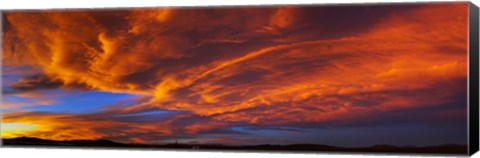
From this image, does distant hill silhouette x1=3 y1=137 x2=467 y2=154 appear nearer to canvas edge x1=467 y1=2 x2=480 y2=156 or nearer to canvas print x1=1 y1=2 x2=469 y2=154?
canvas print x1=1 y1=2 x2=469 y2=154


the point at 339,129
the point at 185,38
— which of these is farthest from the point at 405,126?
the point at 185,38

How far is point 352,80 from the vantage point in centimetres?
1352

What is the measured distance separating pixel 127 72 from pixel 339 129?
2633mm

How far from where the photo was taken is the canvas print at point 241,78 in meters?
13.3

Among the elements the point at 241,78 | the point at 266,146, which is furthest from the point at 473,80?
the point at 241,78

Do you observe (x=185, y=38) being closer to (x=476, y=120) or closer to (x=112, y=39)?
(x=112, y=39)

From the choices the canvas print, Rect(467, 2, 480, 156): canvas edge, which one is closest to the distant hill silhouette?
the canvas print

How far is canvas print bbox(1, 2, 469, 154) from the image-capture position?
43.8ft

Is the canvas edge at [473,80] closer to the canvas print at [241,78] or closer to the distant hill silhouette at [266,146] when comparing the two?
the canvas print at [241,78]

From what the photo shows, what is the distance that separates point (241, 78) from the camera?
547 inches

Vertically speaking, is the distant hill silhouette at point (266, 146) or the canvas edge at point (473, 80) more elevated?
the canvas edge at point (473, 80)

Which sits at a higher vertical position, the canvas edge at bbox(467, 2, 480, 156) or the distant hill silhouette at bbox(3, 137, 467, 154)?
the canvas edge at bbox(467, 2, 480, 156)

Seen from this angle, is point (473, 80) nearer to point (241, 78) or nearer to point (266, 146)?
point (266, 146)

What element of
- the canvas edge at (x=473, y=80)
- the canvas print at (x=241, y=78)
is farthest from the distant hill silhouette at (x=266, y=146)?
the canvas edge at (x=473, y=80)
